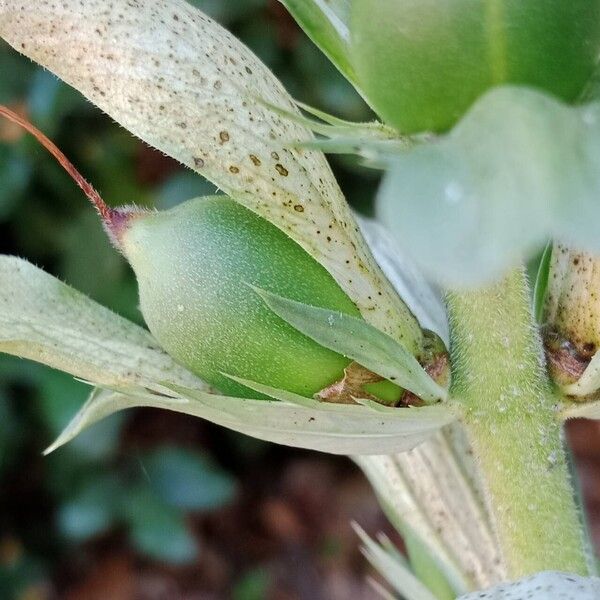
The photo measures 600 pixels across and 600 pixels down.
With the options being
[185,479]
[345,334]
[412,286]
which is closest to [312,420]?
[345,334]

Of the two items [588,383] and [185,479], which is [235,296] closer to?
[588,383]

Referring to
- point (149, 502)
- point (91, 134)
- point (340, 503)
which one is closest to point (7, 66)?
point (91, 134)

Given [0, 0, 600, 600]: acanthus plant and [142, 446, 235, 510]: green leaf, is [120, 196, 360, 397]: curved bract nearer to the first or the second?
[0, 0, 600, 600]: acanthus plant

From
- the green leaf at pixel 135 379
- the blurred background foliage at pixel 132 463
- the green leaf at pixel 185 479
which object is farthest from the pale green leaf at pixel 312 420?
the green leaf at pixel 185 479

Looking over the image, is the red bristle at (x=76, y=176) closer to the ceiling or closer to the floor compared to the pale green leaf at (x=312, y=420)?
closer to the ceiling

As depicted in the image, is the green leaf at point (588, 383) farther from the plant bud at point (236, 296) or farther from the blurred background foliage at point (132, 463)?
the blurred background foliage at point (132, 463)
